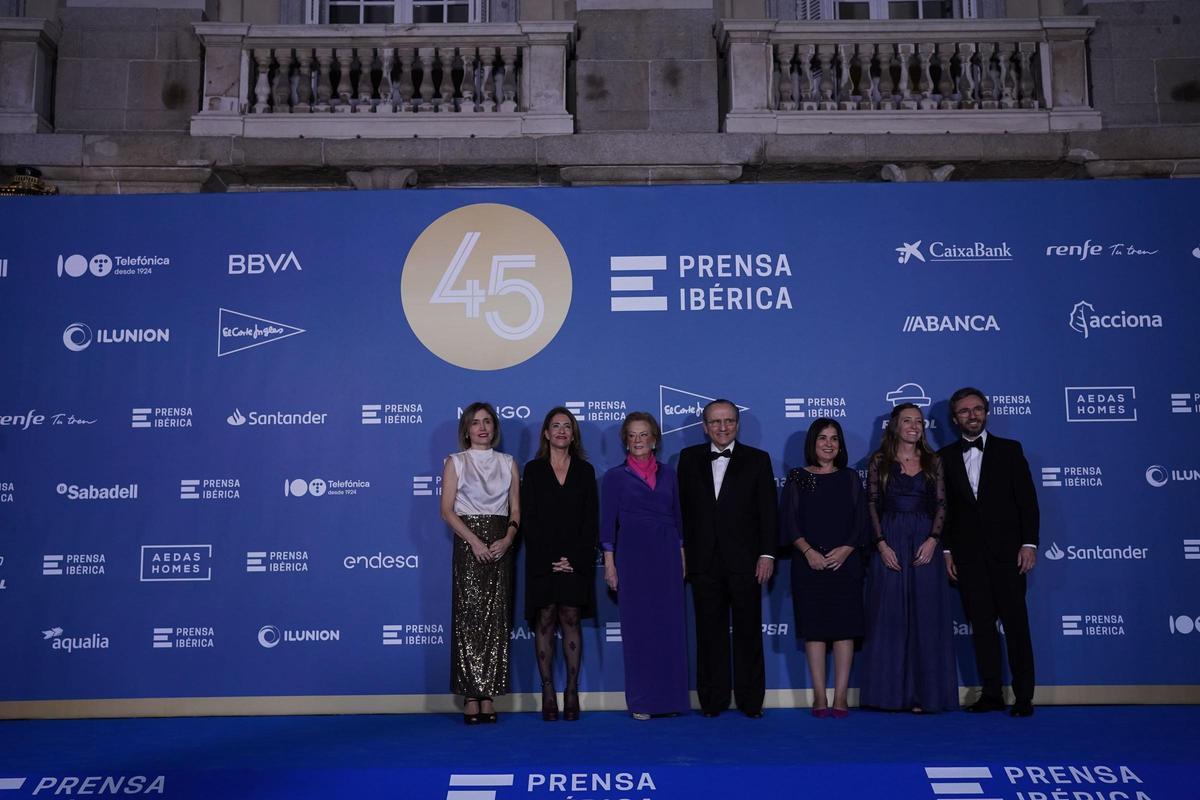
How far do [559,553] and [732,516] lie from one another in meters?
0.89

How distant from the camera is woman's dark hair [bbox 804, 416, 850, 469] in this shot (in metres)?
5.27

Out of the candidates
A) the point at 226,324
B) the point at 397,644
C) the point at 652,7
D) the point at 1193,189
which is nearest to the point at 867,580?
the point at 397,644

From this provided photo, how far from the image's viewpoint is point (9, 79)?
301 inches

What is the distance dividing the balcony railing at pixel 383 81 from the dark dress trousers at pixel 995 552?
4107mm

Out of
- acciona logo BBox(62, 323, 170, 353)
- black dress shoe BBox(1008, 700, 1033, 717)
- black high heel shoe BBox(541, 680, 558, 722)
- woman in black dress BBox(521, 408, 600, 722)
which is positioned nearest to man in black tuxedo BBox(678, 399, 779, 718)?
woman in black dress BBox(521, 408, 600, 722)

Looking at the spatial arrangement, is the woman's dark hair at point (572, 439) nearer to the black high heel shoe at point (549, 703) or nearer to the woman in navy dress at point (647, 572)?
the woman in navy dress at point (647, 572)

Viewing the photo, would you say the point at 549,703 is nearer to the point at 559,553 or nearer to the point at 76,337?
the point at 559,553

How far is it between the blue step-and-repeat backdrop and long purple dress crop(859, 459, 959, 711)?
0.44 m

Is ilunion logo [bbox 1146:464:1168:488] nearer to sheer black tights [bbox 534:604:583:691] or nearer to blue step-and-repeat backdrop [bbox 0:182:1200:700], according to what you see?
blue step-and-repeat backdrop [bbox 0:182:1200:700]

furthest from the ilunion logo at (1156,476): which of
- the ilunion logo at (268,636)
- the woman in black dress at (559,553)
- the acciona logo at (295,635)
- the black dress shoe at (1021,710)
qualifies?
the ilunion logo at (268,636)

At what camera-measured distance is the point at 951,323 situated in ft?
19.0

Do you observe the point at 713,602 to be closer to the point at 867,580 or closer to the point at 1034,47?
the point at 867,580

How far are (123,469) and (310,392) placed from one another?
1099 millimetres

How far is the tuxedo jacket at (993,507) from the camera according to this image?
5152 mm
